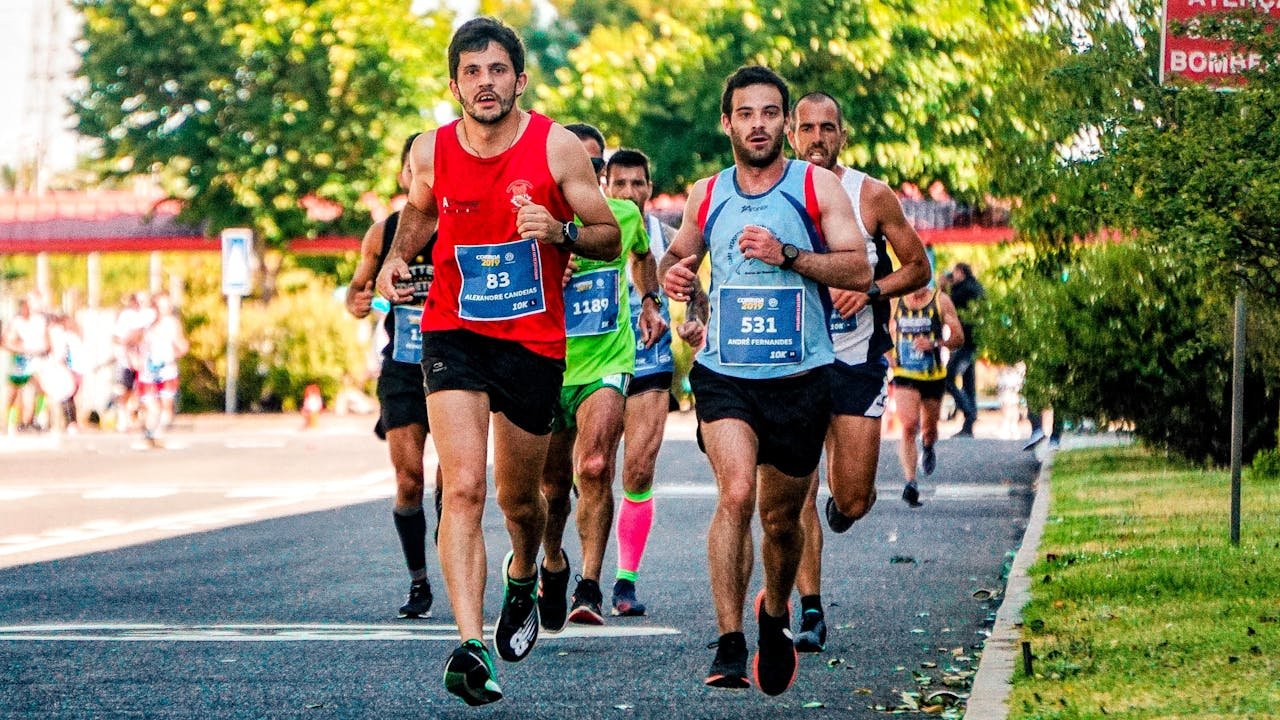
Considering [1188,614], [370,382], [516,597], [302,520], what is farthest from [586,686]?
[370,382]

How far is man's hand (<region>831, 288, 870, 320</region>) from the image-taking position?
8.09 meters

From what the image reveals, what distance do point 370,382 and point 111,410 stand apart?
7.59m

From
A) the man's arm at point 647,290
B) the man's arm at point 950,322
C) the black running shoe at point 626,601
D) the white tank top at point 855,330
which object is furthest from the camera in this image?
the man's arm at point 950,322

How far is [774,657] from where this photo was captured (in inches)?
278

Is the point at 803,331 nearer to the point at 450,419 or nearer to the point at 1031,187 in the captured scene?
the point at 450,419

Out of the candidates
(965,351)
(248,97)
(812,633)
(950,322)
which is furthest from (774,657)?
(248,97)

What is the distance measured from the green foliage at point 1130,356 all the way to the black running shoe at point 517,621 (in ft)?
34.5

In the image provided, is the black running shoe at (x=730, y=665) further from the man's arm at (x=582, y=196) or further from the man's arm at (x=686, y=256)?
the man's arm at (x=582, y=196)

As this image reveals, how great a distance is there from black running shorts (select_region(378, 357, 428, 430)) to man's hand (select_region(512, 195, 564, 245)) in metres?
2.68

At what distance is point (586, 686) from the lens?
24.5 feet

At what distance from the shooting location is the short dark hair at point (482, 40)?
7.07 m

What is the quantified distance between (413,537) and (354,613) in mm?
416

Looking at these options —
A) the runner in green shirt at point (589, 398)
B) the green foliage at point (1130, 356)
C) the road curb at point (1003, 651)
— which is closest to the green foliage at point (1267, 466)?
the green foliage at point (1130, 356)

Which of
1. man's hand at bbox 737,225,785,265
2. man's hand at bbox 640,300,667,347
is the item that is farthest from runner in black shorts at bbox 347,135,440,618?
man's hand at bbox 737,225,785,265
